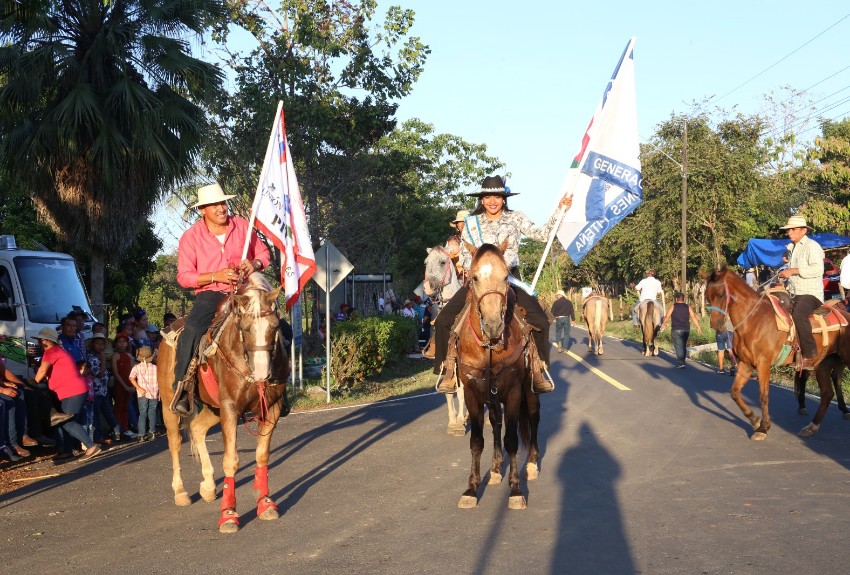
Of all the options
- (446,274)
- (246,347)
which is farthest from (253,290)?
(446,274)

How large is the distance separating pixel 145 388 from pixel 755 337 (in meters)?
8.78

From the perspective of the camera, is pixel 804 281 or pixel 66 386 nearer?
pixel 66 386

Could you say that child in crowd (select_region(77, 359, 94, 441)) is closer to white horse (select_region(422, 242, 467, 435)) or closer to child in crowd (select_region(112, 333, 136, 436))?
child in crowd (select_region(112, 333, 136, 436))

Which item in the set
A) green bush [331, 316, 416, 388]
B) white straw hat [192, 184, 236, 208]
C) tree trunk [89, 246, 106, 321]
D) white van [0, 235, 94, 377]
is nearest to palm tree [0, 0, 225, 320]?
tree trunk [89, 246, 106, 321]

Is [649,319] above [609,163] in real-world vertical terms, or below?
below

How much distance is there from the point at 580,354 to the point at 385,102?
9396 millimetres

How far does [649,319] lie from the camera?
26859 mm

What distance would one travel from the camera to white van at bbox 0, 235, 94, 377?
50.4ft

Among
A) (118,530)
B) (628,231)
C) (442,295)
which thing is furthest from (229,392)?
(628,231)

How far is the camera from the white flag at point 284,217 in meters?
12.2

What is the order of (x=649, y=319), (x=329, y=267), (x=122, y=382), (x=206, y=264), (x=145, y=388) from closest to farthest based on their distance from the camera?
(x=206, y=264) < (x=145, y=388) < (x=122, y=382) < (x=329, y=267) < (x=649, y=319)

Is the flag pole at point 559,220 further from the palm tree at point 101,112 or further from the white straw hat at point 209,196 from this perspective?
the palm tree at point 101,112

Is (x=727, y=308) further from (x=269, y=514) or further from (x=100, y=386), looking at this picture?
(x=100, y=386)

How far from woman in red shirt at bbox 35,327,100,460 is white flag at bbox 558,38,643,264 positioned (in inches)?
270
